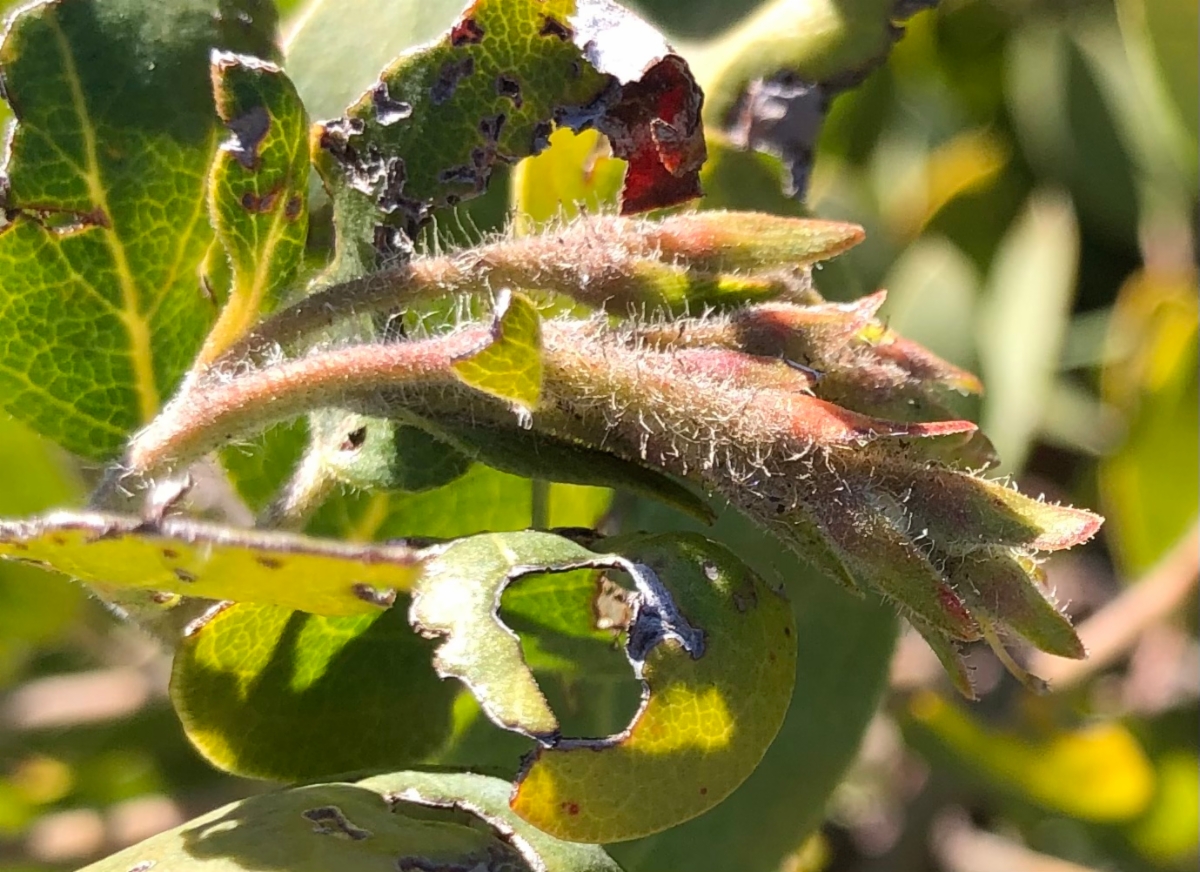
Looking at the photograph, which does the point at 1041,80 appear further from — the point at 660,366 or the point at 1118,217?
the point at 660,366

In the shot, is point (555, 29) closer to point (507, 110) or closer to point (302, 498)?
point (507, 110)

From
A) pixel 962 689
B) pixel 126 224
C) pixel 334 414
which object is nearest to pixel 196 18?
pixel 126 224

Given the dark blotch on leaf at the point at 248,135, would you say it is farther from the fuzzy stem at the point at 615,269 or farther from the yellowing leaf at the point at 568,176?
the yellowing leaf at the point at 568,176

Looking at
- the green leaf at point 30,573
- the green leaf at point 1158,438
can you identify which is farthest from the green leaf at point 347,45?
the green leaf at point 1158,438

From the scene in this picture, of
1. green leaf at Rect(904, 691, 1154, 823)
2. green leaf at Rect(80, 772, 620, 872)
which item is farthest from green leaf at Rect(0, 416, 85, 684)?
green leaf at Rect(904, 691, 1154, 823)

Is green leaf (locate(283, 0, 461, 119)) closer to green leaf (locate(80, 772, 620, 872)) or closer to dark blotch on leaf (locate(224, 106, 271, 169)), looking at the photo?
dark blotch on leaf (locate(224, 106, 271, 169))
